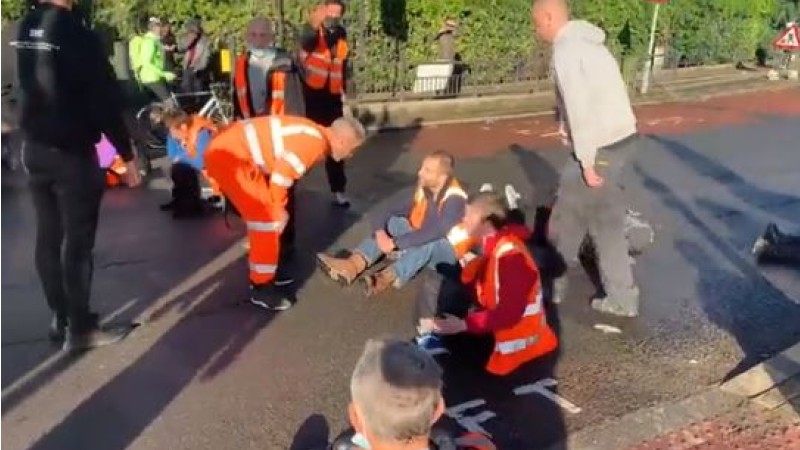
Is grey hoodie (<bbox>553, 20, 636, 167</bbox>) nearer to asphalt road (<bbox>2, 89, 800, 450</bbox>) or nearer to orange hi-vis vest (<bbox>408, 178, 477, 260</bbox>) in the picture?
orange hi-vis vest (<bbox>408, 178, 477, 260</bbox>)

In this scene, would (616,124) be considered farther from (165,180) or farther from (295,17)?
(295,17)

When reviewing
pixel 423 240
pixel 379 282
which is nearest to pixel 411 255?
pixel 423 240

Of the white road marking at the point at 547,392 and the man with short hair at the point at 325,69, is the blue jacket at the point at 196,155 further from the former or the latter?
the white road marking at the point at 547,392

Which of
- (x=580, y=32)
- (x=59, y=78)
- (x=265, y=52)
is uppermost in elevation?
(x=580, y=32)

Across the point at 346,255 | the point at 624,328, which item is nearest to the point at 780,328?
the point at 624,328

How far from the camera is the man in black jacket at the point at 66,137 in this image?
5352mm

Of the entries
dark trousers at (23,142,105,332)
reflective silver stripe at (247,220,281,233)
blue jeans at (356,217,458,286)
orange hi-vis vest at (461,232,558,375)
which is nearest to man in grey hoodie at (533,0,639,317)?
blue jeans at (356,217,458,286)

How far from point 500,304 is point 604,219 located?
4.08 ft

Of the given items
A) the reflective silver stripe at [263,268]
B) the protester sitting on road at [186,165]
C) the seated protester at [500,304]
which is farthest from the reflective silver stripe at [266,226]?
the protester sitting on road at [186,165]

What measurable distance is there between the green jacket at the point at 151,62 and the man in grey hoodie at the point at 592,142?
26.9 ft

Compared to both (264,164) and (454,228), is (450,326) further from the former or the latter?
(264,164)

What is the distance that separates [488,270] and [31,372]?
2434 millimetres

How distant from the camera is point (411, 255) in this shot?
6.89m

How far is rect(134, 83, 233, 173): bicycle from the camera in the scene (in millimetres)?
10859
